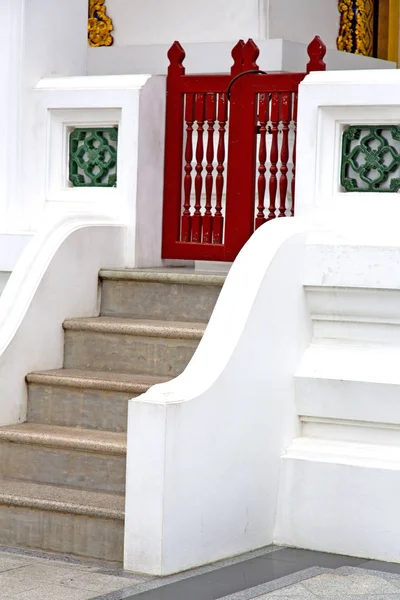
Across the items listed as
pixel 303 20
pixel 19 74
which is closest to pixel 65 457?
pixel 19 74

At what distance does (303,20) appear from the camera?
384 inches

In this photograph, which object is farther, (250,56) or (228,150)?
(228,150)

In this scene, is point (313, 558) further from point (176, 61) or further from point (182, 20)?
point (182, 20)

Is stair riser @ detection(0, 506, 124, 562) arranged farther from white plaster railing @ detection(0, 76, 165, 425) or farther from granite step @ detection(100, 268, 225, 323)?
granite step @ detection(100, 268, 225, 323)

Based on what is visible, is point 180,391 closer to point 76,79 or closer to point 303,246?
point 303,246

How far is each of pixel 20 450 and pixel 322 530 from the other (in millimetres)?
1524

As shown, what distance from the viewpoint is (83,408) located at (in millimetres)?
6609

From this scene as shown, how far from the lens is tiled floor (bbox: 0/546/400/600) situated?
521 cm

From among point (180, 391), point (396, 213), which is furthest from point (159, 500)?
point (396, 213)

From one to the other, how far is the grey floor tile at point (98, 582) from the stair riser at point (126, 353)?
1445 mm

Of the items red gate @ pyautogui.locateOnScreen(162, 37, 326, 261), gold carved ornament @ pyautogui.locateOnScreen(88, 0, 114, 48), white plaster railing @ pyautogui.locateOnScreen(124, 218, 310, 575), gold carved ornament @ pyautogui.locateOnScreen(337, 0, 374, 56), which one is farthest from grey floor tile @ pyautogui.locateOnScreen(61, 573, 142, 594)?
gold carved ornament @ pyautogui.locateOnScreen(337, 0, 374, 56)

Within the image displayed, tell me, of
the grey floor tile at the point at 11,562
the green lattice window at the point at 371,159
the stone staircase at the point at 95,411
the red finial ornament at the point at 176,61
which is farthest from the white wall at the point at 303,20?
the grey floor tile at the point at 11,562

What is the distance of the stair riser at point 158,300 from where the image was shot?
7023 mm

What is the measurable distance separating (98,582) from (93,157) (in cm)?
304
